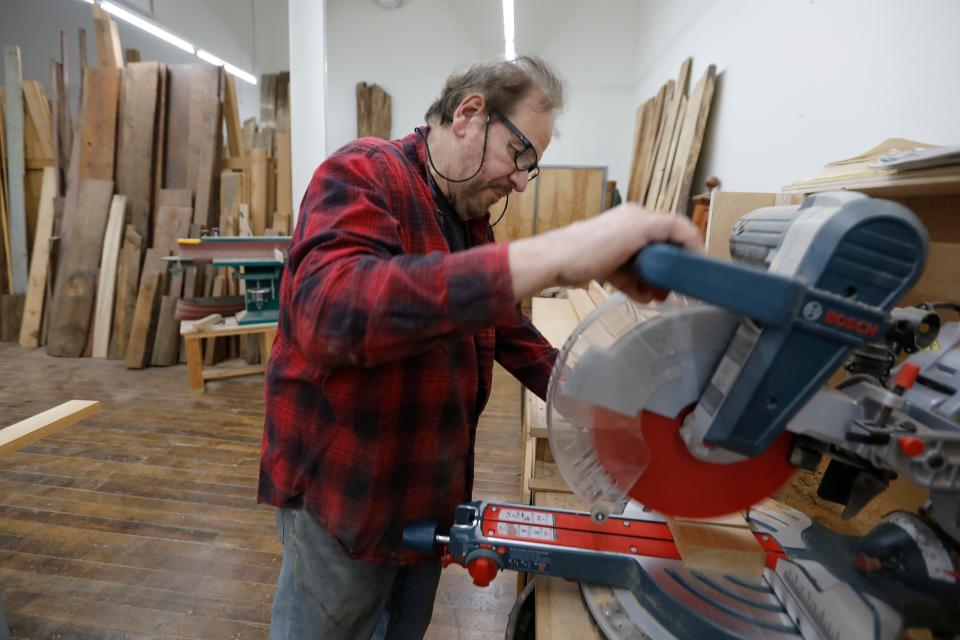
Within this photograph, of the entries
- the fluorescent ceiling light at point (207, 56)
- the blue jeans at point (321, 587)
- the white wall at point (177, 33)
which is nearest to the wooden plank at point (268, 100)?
the fluorescent ceiling light at point (207, 56)

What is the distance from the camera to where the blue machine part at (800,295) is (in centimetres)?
48

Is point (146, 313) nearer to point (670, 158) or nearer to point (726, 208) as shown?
point (726, 208)

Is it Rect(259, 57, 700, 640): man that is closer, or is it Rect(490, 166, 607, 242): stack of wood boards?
Rect(259, 57, 700, 640): man

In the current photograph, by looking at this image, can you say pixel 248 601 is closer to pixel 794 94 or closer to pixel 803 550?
pixel 803 550

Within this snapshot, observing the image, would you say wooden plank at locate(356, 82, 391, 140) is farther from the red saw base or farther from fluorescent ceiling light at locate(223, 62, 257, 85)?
the red saw base

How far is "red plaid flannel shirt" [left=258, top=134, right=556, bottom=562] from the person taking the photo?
542 millimetres

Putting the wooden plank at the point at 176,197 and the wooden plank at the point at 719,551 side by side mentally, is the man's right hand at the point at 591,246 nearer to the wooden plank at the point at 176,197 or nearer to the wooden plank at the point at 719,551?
the wooden plank at the point at 719,551

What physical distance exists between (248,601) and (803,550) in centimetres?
186

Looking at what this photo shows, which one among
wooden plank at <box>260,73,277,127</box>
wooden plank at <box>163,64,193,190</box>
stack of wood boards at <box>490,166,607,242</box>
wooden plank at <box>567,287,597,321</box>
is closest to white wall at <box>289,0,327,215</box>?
wooden plank at <box>163,64,193,190</box>

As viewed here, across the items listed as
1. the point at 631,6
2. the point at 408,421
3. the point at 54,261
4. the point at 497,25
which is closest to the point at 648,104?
the point at 631,6

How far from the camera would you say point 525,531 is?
822mm

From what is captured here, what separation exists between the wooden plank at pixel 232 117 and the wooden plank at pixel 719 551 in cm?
512

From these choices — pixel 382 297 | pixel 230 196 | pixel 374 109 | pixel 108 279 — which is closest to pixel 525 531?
pixel 382 297

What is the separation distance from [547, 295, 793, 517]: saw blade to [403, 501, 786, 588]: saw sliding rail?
131mm
